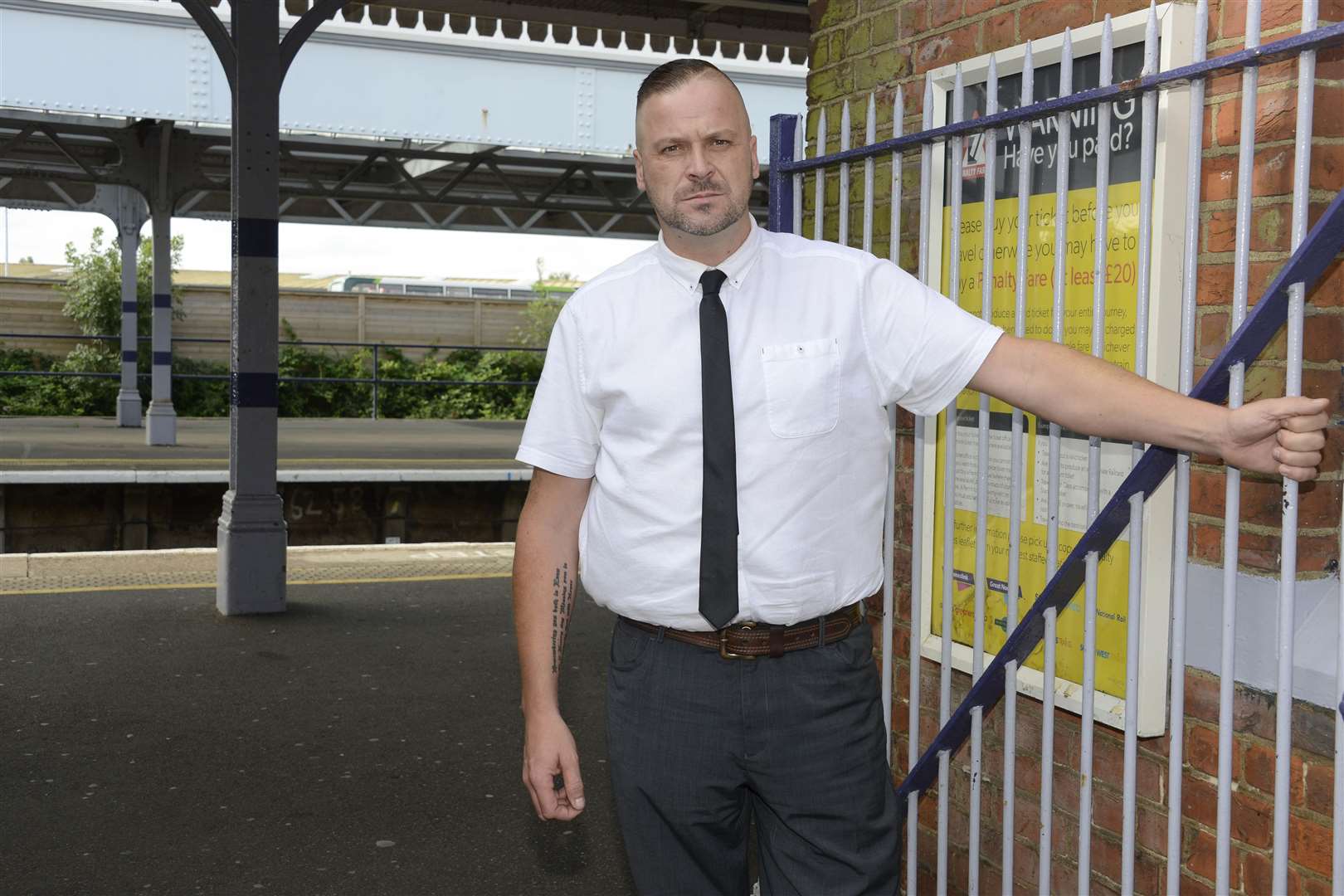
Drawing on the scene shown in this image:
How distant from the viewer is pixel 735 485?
2.48m

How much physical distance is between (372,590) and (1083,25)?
6.89 m

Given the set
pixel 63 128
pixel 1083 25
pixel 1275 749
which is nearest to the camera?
pixel 1275 749

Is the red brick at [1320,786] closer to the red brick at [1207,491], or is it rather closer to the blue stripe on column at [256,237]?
the red brick at [1207,491]

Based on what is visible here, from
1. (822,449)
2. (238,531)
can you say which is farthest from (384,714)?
(822,449)

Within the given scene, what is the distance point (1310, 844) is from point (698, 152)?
1740mm

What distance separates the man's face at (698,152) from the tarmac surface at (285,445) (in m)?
11.4

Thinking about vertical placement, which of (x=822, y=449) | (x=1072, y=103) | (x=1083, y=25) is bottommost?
(x=822, y=449)

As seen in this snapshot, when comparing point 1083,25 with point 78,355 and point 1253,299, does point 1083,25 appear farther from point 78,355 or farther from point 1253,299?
point 78,355

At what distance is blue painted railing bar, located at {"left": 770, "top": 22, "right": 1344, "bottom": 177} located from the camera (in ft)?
8.04

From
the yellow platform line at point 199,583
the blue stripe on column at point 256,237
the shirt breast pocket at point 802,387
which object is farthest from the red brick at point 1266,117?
the yellow platform line at point 199,583

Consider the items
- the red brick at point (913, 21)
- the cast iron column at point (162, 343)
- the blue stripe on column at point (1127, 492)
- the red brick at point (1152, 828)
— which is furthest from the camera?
the cast iron column at point (162, 343)

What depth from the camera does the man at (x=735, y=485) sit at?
248 centimetres

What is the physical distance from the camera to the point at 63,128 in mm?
15781

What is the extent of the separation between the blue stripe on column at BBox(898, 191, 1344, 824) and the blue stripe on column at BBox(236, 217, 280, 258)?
225 inches
